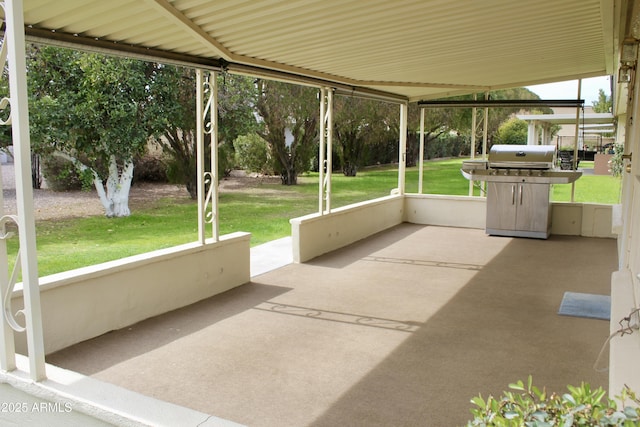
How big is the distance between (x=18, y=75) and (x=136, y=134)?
Result: 845cm

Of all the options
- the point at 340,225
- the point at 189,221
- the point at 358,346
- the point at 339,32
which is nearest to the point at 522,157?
the point at 340,225

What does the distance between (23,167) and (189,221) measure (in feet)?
30.3

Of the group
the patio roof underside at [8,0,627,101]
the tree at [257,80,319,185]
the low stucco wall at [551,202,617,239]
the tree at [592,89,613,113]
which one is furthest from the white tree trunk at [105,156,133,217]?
the tree at [592,89,613,113]

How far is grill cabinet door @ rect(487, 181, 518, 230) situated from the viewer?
900 centimetres

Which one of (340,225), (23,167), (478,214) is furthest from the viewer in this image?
(478,214)

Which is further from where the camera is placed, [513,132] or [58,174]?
[513,132]

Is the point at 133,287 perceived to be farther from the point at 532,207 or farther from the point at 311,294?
the point at 532,207

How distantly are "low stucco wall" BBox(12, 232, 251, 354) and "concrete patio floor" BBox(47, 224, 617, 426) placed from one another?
0.12 metres

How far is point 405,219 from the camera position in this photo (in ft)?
35.1

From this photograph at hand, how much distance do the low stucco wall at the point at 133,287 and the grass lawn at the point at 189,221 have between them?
3068mm

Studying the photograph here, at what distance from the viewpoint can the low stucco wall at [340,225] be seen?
7176 mm

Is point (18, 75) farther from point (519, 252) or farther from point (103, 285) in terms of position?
point (519, 252)

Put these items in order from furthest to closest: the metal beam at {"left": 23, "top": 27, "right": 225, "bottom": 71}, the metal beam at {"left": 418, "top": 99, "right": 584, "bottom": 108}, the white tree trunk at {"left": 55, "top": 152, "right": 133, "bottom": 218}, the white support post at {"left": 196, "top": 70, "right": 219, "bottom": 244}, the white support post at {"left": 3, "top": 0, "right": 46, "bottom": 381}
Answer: the white tree trunk at {"left": 55, "top": 152, "right": 133, "bottom": 218}, the metal beam at {"left": 418, "top": 99, "right": 584, "bottom": 108}, the white support post at {"left": 196, "top": 70, "right": 219, "bottom": 244}, the metal beam at {"left": 23, "top": 27, "right": 225, "bottom": 71}, the white support post at {"left": 3, "top": 0, "right": 46, "bottom": 381}

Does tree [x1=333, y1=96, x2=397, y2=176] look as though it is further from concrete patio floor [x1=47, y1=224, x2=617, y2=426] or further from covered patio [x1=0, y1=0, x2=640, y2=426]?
concrete patio floor [x1=47, y1=224, x2=617, y2=426]
